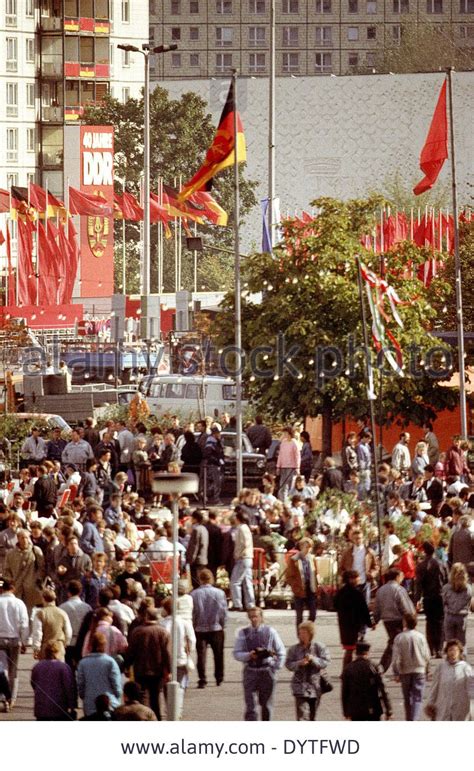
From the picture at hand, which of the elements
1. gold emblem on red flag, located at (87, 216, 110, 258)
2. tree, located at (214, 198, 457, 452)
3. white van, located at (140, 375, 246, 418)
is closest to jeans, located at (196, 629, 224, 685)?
tree, located at (214, 198, 457, 452)

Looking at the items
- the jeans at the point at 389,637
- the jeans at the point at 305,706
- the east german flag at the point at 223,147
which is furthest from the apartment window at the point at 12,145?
the jeans at the point at 305,706

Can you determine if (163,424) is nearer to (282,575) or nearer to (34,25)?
(282,575)

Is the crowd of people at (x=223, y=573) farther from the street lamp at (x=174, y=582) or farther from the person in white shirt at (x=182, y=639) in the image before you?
the street lamp at (x=174, y=582)

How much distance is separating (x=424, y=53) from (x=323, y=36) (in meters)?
12.2

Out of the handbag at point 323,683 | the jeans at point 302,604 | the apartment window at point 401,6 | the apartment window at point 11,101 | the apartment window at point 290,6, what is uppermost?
the apartment window at point 290,6

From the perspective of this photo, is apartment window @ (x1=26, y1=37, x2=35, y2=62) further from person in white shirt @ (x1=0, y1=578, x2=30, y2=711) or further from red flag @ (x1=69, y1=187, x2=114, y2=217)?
person in white shirt @ (x1=0, y1=578, x2=30, y2=711)

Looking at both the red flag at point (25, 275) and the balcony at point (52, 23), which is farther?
the balcony at point (52, 23)

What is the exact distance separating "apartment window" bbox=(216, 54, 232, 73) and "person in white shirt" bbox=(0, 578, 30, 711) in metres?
103

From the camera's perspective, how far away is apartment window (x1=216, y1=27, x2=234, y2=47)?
11675 centimetres

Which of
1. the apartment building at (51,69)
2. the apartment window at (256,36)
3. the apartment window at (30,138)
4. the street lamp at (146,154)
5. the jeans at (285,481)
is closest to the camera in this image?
the jeans at (285,481)

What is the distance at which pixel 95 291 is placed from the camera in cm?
7931

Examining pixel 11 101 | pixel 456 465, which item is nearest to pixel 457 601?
pixel 456 465

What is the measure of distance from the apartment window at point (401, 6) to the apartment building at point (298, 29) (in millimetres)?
57

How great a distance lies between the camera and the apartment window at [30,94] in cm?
10558
